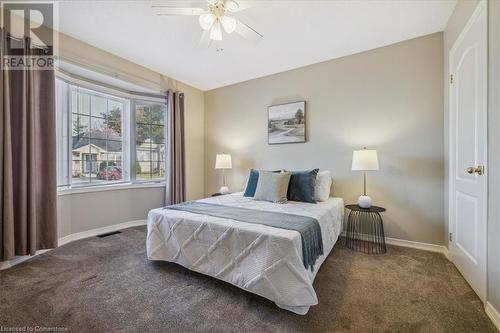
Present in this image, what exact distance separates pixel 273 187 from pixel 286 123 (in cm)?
129

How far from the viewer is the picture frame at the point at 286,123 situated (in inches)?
133

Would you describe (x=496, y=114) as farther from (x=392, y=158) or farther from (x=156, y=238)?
(x=156, y=238)

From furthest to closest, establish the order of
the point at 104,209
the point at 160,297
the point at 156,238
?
1. the point at 104,209
2. the point at 156,238
3. the point at 160,297

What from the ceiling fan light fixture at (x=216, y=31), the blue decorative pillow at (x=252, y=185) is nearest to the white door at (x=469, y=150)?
the ceiling fan light fixture at (x=216, y=31)

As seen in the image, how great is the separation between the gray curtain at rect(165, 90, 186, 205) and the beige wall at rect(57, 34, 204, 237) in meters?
0.26

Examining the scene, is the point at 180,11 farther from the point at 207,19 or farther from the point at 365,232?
the point at 365,232

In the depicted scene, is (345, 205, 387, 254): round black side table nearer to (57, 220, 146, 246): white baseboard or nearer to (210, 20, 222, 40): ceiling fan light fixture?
(210, 20, 222, 40): ceiling fan light fixture

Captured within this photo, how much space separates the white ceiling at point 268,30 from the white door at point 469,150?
603 mm

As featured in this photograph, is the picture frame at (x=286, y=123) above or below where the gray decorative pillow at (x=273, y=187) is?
above

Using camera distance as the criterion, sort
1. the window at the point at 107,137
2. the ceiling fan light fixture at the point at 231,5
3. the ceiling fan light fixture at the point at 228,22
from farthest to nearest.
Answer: the window at the point at 107,137 → the ceiling fan light fixture at the point at 228,22 → the ceiling fan light fixture at the point at 231,5

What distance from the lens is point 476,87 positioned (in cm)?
173

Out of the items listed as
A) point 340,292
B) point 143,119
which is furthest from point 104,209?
point 340,292

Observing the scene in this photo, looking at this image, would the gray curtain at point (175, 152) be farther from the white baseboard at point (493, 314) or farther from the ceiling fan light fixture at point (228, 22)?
the white baseboard at point (493, 314)

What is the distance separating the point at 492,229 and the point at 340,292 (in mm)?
1145
